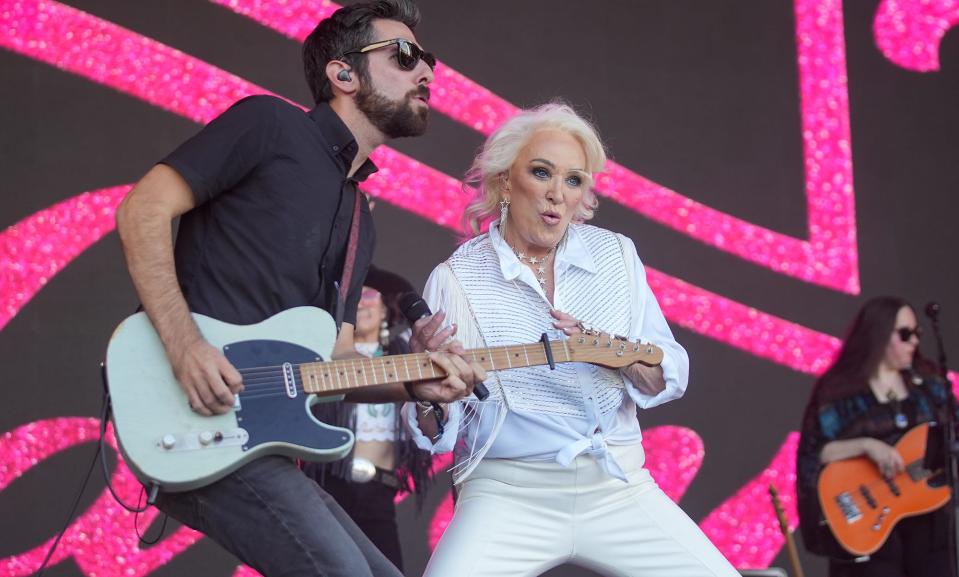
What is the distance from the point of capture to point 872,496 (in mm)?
5508

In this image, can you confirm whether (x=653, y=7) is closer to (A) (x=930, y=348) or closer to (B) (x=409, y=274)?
(B) (x=409, y=274)

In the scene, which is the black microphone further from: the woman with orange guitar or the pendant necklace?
the woman with orange guitar

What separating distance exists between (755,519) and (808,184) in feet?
6.18

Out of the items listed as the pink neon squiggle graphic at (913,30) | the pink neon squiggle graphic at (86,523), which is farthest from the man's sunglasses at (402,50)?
the pink neon squiggle graphic at (913,30)

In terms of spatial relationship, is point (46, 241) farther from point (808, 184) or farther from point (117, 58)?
point (808, 184)

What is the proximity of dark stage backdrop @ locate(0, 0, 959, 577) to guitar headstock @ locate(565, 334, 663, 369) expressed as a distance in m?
2.44

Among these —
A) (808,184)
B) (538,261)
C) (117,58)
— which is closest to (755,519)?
(808,184)

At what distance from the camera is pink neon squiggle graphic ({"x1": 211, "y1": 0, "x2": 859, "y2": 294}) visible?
19.5 ft

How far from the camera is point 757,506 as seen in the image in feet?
19.9

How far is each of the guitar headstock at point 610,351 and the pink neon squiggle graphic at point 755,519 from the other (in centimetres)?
272

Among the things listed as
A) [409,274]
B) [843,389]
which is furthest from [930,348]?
[409,274]

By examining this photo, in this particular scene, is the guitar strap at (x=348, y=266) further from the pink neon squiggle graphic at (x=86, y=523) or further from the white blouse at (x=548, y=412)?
the pink neon squiggle graphic at (x=86, y=523)

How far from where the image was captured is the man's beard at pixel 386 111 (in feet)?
10.4

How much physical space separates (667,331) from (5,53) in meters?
3.61
